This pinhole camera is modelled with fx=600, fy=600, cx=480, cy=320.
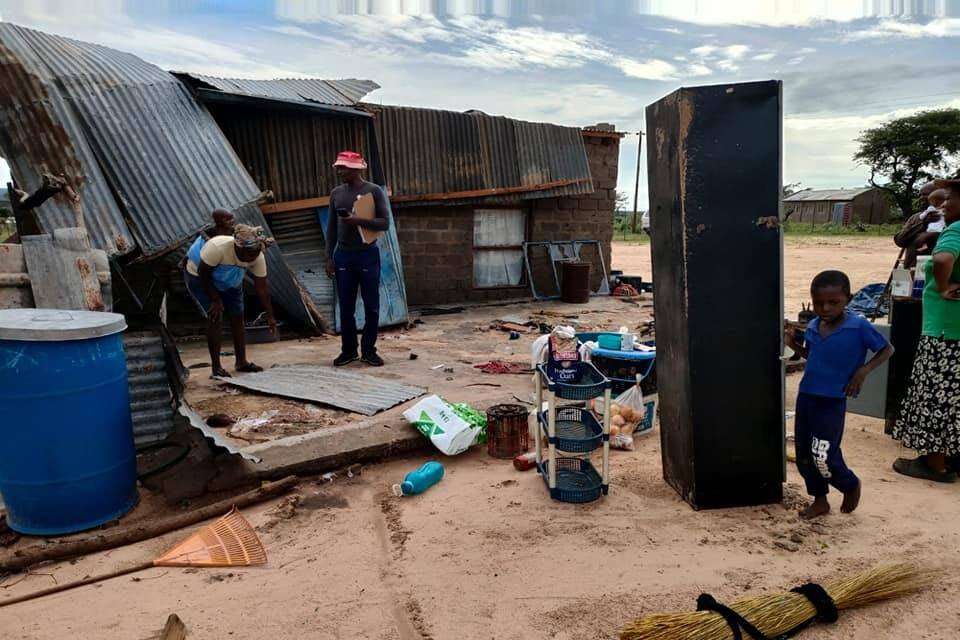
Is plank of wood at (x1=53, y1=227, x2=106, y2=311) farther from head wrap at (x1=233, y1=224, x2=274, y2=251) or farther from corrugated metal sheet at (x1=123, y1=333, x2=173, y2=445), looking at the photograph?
head wrap at (x1=233, y1=224, x2=274, y2=251)

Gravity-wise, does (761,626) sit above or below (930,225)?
below

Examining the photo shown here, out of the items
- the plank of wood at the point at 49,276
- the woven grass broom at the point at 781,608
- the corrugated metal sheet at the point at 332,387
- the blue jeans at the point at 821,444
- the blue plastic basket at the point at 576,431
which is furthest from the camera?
the corrugated metal sheet at the point at 332,387

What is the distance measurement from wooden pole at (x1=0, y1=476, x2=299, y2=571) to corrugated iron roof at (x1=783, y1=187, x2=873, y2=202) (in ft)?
158

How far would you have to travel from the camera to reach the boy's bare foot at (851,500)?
3.04m

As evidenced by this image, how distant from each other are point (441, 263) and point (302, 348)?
393cm

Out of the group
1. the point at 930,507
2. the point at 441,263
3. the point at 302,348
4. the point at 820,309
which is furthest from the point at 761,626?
the point at 441,263

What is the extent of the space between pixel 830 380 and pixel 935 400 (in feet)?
3.88

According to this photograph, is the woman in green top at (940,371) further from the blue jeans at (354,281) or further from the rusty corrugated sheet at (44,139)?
the rusty corrugated sheet at (44,139)

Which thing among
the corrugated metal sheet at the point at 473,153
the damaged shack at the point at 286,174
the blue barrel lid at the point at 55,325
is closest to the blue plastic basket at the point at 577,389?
the blue barrel lid at the point at 55,325

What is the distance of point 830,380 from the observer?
9.66 ft

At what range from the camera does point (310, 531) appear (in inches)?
122

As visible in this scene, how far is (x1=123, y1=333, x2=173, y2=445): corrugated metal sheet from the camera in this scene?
4.10 meters

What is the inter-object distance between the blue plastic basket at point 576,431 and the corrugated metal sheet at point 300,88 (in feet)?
20.0

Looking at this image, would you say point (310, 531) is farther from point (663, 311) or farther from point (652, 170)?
point (652, 170)
